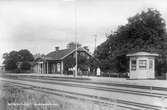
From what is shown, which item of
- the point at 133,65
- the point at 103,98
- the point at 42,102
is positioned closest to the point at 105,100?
the point at 103,98

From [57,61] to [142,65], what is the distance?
0.74 meters

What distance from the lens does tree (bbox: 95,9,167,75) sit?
151 centimetres

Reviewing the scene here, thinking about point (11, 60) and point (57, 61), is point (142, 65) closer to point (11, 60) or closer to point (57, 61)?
point (57, 61)

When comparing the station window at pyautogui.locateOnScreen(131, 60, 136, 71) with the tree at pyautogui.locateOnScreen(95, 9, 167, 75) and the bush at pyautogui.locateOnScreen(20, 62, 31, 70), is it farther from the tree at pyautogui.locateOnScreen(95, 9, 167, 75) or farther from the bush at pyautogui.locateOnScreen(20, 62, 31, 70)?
the bush at pyautogui.locateOnScreen(20, 62, 31, 70)

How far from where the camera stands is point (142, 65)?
169 cm

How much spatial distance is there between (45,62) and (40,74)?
0.15 metres

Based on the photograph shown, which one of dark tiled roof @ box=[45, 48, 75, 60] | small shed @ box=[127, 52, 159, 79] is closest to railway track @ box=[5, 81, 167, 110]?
small shed @ box=[127, 52, 159, 79]

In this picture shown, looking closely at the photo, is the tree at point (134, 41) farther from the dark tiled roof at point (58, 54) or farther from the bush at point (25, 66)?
the bush at point (25, 66)

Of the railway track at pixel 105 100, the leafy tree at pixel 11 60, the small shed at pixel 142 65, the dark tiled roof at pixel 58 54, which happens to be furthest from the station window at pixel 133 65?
the leafy tree at pixel 11 60

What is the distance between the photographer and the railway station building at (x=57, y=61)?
1.77m

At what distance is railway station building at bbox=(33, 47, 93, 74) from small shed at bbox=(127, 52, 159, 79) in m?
0.36

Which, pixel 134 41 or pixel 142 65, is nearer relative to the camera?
pixel 134 41

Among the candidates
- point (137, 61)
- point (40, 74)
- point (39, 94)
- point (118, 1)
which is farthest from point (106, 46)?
point (39, 94)

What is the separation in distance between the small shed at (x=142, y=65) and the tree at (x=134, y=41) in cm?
4
